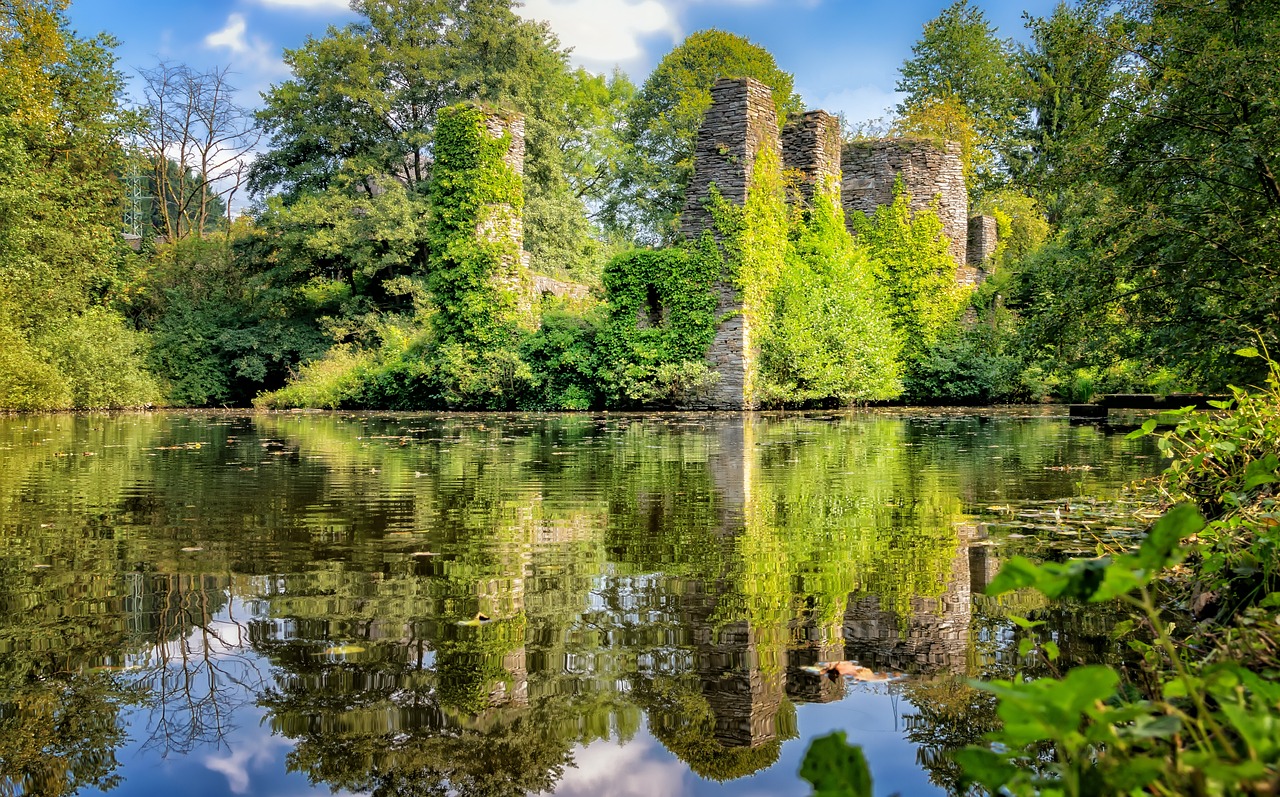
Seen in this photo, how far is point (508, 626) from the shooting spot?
333cm

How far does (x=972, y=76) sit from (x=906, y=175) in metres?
18.4

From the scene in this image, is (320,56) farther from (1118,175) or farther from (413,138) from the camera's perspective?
(1118,175)

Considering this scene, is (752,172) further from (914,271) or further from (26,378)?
(26,378)

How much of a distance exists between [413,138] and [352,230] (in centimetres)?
465

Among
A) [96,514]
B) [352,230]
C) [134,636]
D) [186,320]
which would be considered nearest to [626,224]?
[352,230]

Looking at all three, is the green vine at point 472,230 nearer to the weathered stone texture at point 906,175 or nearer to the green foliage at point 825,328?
the green foliage at point 825,328

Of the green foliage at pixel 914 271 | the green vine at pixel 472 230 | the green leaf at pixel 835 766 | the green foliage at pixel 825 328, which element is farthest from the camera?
the green foliage at pixel 914 271

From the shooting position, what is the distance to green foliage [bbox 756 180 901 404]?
2131 centimetres

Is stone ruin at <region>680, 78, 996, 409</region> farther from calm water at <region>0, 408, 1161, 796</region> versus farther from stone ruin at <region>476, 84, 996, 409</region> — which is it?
calm water at <region>0, 408, 1161, 796</region>

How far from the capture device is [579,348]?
21.2m

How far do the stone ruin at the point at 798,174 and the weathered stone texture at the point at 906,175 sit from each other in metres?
0.03

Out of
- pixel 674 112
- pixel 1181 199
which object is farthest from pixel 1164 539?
pixel 674 112

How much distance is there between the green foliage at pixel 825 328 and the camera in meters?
21.3

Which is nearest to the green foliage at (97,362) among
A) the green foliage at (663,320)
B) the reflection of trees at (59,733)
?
the green foliage at (663,320)
